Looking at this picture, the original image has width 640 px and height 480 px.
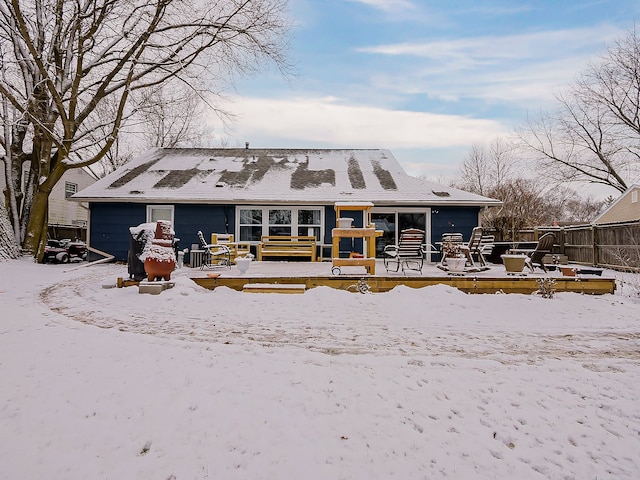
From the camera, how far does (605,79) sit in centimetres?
2062

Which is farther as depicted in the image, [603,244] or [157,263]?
[603,244]

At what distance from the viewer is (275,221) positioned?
13234mm

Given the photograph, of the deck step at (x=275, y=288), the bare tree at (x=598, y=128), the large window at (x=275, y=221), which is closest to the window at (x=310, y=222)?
the large window at (x=275, y=221)

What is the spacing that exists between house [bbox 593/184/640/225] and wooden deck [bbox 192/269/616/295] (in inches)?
514

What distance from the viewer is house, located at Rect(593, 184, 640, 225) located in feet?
57.7

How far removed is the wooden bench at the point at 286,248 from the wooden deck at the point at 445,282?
415 cm

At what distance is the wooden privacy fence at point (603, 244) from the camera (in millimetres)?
10523

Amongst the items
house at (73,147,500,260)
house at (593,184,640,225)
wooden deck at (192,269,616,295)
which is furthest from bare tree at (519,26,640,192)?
wooden deck at (192,269,616,295)

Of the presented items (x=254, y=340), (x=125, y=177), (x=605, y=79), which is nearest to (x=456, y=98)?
(x=605, y=79)

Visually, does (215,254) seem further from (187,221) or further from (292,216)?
(292,216)

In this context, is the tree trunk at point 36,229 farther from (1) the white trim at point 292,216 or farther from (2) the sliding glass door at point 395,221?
(2) the sliding glass door at point 395,221

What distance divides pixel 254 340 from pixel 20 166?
14.8 m

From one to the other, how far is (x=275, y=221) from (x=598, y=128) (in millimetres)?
21180

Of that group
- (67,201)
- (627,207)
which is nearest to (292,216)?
(627,207)
